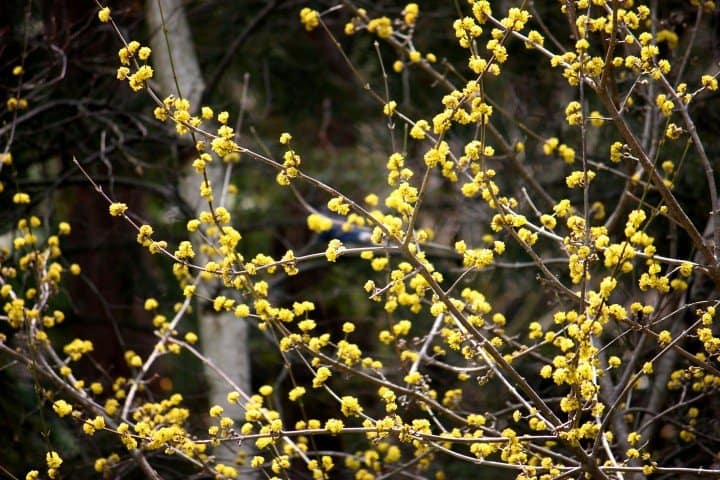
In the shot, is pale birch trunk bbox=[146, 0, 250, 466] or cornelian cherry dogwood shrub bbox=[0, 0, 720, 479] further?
pale birch trunk bbox=[146, 0, 250, 466]

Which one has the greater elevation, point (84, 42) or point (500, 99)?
point (84, 42)

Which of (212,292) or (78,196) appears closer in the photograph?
(212,292)

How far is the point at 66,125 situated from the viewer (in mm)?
5988

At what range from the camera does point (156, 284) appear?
7648 mm

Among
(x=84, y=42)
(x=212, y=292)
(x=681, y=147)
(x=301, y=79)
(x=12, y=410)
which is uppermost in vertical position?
(x=84, y=42)

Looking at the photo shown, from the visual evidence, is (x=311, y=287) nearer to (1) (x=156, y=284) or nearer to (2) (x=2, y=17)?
(1) (x=156, y=284)

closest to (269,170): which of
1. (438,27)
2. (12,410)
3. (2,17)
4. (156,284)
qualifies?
(156,284)

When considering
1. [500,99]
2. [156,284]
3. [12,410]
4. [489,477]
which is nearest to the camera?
[12,410]

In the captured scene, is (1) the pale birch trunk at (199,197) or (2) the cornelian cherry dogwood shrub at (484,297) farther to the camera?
(1) the pale birch trunk at (199,197)

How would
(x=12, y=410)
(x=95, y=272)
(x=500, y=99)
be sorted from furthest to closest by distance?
(x=500, y=99) → (x=95, y=272) → (x=12, y=410)

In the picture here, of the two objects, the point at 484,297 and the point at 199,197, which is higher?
the point at 199,197

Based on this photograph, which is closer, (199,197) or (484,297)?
(484,297)

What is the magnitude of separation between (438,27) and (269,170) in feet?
6.43

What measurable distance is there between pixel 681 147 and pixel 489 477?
2861mm
